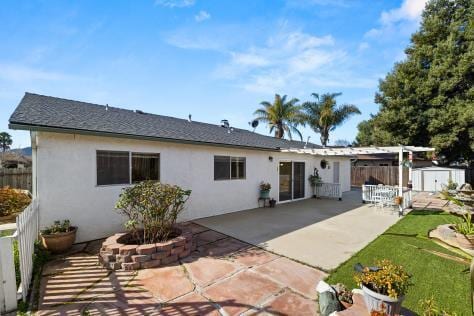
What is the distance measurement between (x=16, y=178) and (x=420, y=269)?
56.5 ft

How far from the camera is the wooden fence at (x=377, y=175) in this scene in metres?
19.8

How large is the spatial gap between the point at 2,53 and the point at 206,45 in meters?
6.82

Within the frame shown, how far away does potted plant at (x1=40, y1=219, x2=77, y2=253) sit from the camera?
17.2 ft

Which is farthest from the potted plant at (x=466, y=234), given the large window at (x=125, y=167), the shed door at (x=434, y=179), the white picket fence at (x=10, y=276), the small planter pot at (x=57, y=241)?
the shed door at (x=434, y=179)

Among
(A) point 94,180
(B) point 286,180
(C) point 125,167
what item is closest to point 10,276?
(A) point 94,180

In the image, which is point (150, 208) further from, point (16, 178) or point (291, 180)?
point (16, 178)

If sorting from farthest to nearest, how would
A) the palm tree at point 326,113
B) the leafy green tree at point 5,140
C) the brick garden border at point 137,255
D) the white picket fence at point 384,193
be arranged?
the leafy green tree at point 5,140 → the palm tree at point 326,113 → the white picket fence at point 384,193 → the brick garden border at point 137,255

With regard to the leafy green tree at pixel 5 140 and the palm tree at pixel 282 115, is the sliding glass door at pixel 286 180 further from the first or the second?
the leafy green tree at pixel 5 140

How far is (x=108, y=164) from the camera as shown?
6.66m

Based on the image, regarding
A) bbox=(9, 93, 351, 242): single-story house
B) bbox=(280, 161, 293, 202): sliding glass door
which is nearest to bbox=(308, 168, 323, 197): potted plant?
bbox=(280, 161, 293, 202): sliding glass door

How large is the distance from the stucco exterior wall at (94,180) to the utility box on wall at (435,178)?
16063 mm

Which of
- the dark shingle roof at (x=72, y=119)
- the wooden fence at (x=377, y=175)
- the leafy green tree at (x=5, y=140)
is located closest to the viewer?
the dark shingle roof at (x=72, y=119)

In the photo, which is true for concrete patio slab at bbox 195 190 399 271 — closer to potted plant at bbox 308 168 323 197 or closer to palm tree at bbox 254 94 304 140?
potted plant at bbox 308 168 323 197

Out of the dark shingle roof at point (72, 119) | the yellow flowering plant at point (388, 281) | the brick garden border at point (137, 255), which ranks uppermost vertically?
the dark shingle roof at point (72, 119)
